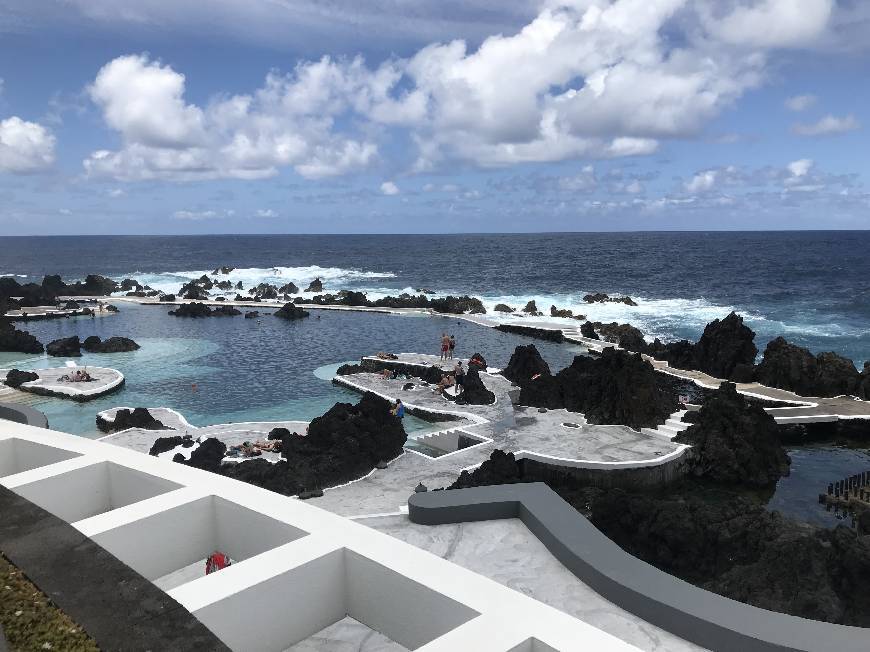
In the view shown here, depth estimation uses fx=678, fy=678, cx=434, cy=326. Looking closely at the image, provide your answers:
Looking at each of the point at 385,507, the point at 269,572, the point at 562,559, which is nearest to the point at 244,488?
the point at 269,572

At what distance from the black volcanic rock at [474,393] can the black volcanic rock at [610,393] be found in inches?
51.2

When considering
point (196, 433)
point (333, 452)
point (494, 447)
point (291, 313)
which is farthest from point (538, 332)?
point (333, 452)

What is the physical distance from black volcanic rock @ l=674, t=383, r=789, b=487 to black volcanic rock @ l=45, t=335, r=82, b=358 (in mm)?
33033

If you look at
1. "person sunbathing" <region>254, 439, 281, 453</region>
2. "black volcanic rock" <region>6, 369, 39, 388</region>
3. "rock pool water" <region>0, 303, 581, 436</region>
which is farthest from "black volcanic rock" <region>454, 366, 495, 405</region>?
"black volcanic rock" <region>6, 369, 39, 388</region>

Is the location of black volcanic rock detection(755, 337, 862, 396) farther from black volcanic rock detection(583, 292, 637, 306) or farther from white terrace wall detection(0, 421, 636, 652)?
black volcanic rock detection(583, 292, 637, 306)

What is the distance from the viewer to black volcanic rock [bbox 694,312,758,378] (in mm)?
32406

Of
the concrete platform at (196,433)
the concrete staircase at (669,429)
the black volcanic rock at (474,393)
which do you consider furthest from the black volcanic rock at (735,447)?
the concrete platform at (196,433)

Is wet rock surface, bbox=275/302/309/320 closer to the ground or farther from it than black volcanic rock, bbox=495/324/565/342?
farther from it

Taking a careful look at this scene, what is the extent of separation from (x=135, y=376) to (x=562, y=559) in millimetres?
29145

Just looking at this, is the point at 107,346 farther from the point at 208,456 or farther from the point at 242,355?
the point at 208,456

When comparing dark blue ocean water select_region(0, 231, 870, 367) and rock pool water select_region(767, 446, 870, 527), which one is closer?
rock pool water select_region(767, 446, 870, 527)

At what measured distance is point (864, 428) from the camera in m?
24.3

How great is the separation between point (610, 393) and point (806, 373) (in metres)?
11.6

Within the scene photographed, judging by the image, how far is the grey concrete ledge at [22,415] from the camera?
487 inches
